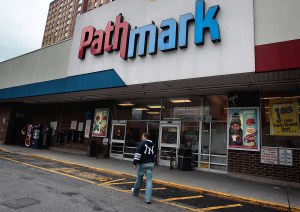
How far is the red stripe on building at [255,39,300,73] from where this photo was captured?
769cm

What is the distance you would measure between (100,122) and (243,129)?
9.62 metres

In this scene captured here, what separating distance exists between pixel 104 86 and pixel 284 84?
8273 mm

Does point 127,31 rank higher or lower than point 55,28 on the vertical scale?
lower

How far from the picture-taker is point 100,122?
1683 centimetres

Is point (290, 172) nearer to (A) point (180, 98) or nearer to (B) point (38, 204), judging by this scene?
(A) point (180, 98)

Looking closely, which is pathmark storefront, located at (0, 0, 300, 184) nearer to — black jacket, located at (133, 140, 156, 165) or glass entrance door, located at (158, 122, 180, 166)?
glass entrance door, located at (158, 122, 180, 166)

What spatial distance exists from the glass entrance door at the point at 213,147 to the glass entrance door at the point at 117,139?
5.51 m

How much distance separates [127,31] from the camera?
40.3ft

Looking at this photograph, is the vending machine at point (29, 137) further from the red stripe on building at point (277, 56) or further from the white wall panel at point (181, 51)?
the red stripe on building at point (277, 56)

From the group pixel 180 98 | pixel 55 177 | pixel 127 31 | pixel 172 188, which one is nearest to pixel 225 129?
pixel 180 98

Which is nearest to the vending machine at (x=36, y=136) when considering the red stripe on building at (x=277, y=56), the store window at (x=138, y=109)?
the store window at (x=138, y=109)

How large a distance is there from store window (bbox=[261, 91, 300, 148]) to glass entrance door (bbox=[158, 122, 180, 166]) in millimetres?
4439

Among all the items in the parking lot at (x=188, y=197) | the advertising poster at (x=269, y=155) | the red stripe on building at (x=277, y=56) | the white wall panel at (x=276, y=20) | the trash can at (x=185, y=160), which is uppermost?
the white wall panel at (x=276, y=20)

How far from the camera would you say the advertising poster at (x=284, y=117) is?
1004cm
